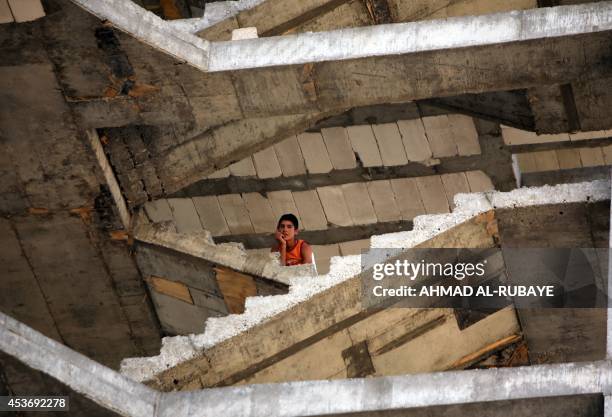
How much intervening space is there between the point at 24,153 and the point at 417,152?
4.56 m

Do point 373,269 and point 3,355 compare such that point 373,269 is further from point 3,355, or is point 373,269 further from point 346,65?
point 3,355

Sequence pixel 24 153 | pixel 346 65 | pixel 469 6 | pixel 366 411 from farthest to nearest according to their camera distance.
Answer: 1. pixel 469 6
2. pixel 24 153
3. pixel 346 65
4. pixel 366 411

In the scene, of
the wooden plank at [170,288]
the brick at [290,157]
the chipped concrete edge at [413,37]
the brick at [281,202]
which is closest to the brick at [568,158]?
the brick at [290,157]

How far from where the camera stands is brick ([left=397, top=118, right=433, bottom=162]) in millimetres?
21203

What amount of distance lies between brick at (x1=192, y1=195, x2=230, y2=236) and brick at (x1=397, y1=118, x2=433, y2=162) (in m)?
2.10

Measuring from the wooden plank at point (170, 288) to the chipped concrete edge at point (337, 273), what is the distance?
2764 millimetres

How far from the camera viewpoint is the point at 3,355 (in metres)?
15.0

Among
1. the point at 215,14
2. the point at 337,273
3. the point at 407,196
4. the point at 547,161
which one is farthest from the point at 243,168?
the point at 337,273

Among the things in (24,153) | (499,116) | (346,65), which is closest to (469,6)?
(499,116)

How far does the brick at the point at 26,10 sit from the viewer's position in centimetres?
1738

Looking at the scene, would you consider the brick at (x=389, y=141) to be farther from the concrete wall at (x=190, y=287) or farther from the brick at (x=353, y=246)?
the concrete wall at (x=190, y=287)

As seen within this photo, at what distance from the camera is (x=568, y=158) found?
2175cm

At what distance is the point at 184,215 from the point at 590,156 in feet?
14.2

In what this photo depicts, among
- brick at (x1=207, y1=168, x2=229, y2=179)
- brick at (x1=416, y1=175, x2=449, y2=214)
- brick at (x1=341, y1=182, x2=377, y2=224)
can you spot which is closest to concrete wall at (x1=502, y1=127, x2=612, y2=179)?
brick at (x1=416, y1=175, x2=449, y2=214)
